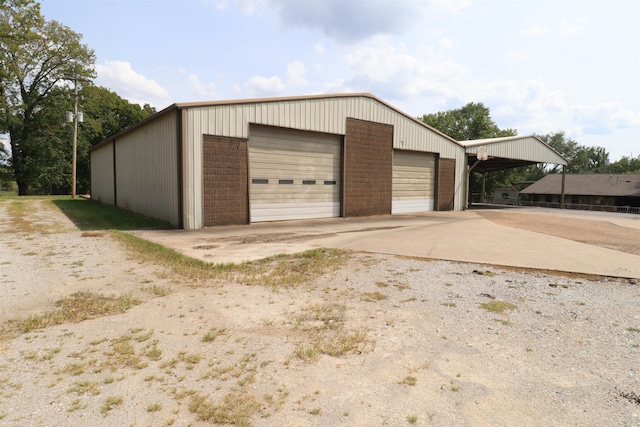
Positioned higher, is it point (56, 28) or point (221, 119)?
point (56, 28)

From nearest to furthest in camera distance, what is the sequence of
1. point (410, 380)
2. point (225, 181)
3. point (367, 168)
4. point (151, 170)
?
point (410, 380) → point (225, 181) → point (151, 170) → point (367, 168)

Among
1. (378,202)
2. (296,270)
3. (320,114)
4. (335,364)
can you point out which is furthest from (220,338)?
(378,202)

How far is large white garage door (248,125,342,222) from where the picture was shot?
45.7ft

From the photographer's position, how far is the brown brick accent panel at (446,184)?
22109 millimetres

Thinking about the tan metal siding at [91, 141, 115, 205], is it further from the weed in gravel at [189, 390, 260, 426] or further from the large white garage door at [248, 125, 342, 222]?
the weed in gravel at [189, 390, 260, 426]

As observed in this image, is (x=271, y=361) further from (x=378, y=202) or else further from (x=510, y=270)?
(x=378, y=202)

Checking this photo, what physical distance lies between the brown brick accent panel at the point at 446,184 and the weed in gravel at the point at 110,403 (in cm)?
2148

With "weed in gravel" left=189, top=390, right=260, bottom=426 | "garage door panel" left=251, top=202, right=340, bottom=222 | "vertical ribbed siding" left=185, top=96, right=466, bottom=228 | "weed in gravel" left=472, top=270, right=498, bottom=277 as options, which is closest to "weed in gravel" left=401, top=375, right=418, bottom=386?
"weed in gravel" left=189, top=390, right=260, bottom=426

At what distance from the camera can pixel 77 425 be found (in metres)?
2.37

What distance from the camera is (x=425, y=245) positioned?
9375 mm

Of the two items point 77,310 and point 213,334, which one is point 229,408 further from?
point 77,310

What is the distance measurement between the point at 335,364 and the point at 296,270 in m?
3.28

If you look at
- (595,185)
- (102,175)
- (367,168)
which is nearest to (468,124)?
(595,185)

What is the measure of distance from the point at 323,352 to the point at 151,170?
536 inches
